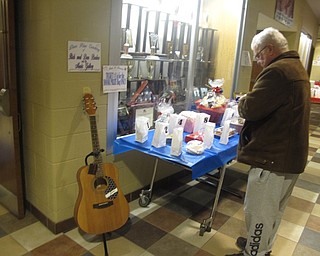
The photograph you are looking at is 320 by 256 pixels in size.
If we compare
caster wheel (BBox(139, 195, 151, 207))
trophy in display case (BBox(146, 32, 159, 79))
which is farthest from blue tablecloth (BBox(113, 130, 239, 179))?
trophy in display case (BBox(146, 32, 159, 79))

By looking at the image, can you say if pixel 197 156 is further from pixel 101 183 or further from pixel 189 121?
pixel 101 183

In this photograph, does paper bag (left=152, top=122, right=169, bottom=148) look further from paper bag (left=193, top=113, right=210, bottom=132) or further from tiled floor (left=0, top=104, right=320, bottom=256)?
tiled floor (left=0, top=104, right=320, bottom=256)

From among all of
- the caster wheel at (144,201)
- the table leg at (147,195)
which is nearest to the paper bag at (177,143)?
the table leg at (147,195)

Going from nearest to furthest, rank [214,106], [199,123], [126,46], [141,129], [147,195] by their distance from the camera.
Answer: [141,129] < [126,46] < [199,123] < [147,195] < [214,106]

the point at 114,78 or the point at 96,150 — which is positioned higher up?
the point at 114,78

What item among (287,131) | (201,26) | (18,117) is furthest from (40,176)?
(201,26)

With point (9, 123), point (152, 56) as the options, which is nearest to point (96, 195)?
point (9, 123)

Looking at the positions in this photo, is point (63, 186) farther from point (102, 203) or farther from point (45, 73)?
point (45, 73)

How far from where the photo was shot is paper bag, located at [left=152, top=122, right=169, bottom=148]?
6.89 ft

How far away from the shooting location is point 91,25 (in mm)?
1927

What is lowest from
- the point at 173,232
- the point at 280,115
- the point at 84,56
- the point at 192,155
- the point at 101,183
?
the point at 173,232

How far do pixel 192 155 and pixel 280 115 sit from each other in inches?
25.8

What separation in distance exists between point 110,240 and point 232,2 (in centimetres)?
308

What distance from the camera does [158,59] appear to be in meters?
2.76
